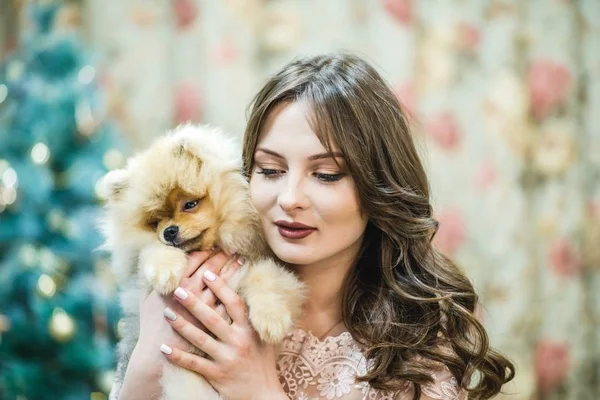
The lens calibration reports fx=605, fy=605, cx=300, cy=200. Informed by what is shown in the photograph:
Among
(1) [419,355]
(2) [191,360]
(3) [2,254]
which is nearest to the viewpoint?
(2) [191,360]

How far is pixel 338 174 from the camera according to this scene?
138 centimetres

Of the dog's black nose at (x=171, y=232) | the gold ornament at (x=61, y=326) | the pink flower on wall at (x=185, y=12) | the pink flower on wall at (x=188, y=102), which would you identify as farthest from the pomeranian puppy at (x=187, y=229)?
the pink flower on wall at (x=185, y=12)

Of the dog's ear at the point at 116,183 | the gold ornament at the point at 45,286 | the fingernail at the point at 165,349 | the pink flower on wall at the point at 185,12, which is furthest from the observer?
the pink flower on wall at the point at 185,12

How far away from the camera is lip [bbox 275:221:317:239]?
135 centimetres

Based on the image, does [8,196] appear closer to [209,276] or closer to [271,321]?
[209,276]

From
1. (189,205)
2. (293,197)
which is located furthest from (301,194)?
(189,205)

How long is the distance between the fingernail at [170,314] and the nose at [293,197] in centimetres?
34

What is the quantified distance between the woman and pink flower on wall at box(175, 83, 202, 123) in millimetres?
1222

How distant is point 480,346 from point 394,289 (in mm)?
243

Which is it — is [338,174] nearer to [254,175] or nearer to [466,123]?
[254,175]

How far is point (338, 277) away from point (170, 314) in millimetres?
438

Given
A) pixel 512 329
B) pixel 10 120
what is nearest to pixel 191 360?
pixel 10 120

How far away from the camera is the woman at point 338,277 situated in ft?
4.41

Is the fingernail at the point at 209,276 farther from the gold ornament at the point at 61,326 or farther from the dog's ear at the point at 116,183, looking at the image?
the gold ornament at the point at 61,326
